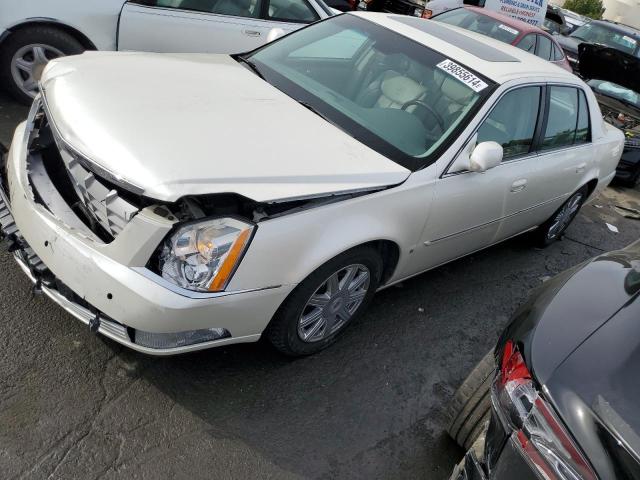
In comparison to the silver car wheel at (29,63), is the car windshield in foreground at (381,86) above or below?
above

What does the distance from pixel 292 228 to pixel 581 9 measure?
33.6m

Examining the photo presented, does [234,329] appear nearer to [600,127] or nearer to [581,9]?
[600,127]

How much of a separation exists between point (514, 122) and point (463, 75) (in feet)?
1.63

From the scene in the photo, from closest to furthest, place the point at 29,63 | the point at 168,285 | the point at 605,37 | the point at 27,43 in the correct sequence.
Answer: the point at 168,285, the point at 27,43, the point at 29,63, the point at 605,37

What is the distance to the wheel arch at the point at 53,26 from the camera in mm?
4438

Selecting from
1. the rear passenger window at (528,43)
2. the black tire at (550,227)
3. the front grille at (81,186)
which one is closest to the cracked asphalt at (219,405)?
the front grille at (81,186)

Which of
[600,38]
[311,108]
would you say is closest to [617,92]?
[600,38]

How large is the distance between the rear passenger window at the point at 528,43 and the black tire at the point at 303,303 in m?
6.85

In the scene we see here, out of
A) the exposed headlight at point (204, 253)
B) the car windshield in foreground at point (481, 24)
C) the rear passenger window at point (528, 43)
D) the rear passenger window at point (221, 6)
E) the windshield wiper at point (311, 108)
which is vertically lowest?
the rear passenger window at point (528, 43)

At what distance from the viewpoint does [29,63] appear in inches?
→ 183

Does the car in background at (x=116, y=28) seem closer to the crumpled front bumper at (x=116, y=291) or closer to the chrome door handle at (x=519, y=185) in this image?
the chrome door handle at (x=519, y=185)

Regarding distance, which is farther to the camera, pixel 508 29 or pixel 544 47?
pixel 544 47

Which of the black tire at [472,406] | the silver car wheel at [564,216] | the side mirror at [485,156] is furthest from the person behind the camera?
the silver car wheel at [564,216]

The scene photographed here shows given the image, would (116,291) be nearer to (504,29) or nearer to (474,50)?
(474,50)
